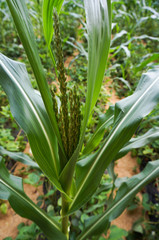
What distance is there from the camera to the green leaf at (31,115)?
497 millimetres

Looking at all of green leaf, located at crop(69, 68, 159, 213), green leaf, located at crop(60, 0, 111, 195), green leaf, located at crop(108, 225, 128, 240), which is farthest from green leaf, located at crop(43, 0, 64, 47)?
green leaf, located at crop(108, 225, 128, 240)

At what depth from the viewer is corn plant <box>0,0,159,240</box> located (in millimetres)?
433

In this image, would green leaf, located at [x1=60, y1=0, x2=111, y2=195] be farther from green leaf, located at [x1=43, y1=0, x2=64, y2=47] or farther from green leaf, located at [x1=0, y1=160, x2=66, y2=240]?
green leaf, located at [x1=0, y1=160, x2=66, y2=240]

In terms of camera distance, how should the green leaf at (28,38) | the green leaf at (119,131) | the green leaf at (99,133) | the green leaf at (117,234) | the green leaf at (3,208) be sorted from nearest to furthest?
the green leaf at (28,38), the green leaf at (119,131), the green leaf at (99,133), the green leaf at (117,234), the green leaf at (3,208)

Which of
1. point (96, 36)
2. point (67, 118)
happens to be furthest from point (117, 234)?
point (96, 36)

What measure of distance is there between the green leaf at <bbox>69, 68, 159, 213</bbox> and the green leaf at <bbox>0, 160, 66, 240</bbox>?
106mm

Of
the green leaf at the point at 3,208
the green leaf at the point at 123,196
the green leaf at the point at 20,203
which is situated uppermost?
the green leaf at the point at 20,203

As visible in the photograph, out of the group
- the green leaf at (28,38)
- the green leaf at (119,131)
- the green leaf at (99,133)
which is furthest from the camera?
the green leaf at (99,133)

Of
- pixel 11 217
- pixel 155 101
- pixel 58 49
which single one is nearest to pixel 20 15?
pixel 58 49

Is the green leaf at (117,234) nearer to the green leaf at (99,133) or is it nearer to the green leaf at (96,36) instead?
the green leaf at (99,133)

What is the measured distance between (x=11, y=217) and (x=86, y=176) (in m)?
0.69

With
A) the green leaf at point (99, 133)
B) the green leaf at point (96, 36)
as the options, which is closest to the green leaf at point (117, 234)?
the green leaf at point (99, 133)

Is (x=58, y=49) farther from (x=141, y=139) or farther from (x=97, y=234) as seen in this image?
(x=97, y=234)

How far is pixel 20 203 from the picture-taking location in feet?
1.79
